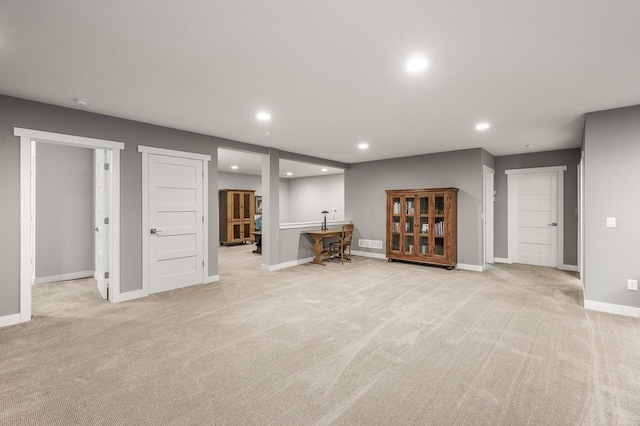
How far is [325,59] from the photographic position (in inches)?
97.3

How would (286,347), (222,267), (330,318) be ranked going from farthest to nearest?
(222,267), (330,318), (286,347)

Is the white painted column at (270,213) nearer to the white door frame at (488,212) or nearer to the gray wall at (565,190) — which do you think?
the white door frame at (488,212)

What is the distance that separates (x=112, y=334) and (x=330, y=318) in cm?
214

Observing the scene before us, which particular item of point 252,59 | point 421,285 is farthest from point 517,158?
point 252,59

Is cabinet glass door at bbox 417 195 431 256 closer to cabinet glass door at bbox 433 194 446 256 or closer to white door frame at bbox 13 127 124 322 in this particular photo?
cabinet glass door at bbox 433 194 446 256

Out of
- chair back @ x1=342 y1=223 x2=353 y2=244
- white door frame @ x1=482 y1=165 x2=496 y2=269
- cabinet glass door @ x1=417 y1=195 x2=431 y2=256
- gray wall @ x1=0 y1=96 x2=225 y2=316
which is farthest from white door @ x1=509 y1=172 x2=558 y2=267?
gray wall @ x1=0 y1=96 x2=225 y2=316

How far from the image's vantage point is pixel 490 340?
286cm

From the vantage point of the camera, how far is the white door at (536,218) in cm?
627

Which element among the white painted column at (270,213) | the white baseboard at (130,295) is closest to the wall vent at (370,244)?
the white painted column at (270,213)

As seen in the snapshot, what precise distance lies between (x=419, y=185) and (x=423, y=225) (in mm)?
961

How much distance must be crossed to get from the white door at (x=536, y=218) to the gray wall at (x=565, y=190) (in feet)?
0.55

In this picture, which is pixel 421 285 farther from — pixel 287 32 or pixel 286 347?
pixel 287 32

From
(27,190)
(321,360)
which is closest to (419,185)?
(321,360)

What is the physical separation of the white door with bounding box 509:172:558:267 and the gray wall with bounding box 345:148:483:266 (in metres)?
1.32
